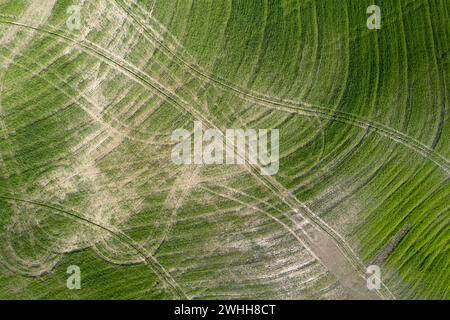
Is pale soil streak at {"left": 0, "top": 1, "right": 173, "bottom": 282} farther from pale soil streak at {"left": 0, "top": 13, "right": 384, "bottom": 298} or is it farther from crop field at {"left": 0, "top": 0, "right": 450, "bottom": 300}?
pale soil streak at {"left": 0, "top": 13, "right": 384, "bottom": 298}

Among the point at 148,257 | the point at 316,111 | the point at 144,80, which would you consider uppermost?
the point at 144,80

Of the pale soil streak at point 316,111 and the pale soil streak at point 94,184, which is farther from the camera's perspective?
the pale soil streak at point 316,111

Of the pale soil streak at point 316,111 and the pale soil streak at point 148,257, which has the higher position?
the pale soil streak at point 316,111

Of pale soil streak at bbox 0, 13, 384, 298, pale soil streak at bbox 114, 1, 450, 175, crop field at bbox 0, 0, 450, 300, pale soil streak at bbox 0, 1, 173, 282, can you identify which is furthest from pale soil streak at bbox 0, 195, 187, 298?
pale soil streak at bbox 114, 1, 450, 175

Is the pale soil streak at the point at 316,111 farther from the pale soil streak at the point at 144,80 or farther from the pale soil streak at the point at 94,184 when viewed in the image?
the pale soil streak at the point at 94,184

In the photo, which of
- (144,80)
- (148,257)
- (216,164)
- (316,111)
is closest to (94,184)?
(148,257)

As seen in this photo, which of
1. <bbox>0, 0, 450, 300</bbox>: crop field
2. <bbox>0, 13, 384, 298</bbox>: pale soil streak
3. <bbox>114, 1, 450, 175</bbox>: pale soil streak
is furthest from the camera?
<bbox>114, 1, 450, 175</bbox>: pale soil streak

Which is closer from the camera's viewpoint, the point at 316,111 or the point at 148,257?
the point at 148,257

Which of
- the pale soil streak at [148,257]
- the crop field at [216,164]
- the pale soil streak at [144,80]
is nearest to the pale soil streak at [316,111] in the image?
the crop field at [216,164]

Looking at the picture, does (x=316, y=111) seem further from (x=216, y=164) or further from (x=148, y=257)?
(x=148, y=257)
